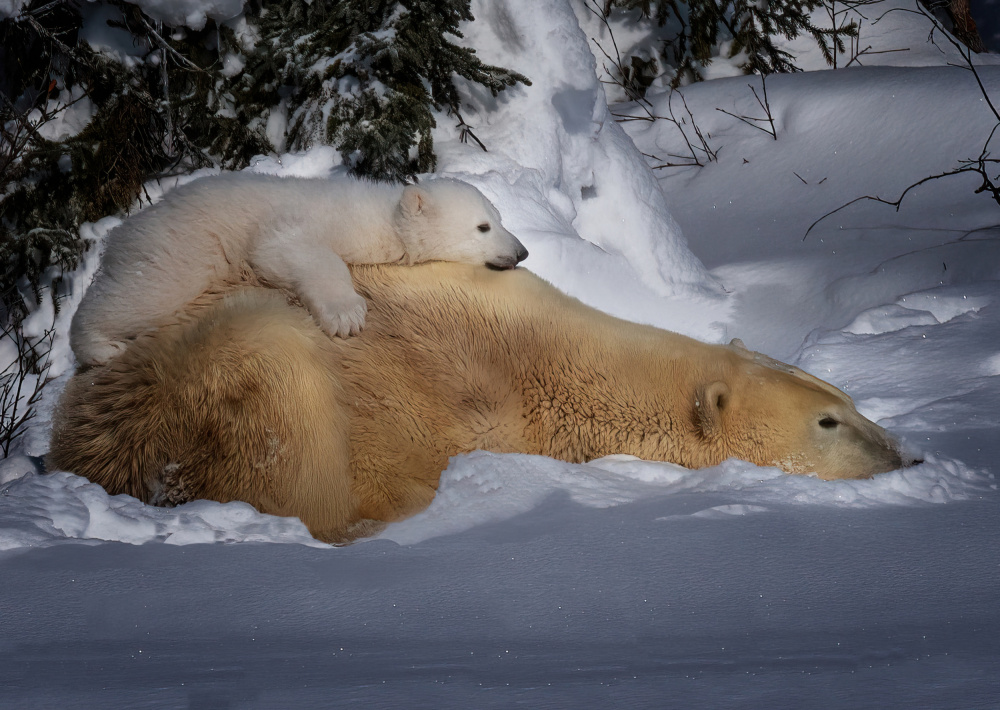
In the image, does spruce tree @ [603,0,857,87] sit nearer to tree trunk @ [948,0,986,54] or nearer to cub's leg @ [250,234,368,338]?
tree trunk @ [948,0,986,54]

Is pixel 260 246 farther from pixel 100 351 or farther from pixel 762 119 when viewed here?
pixel 762 119

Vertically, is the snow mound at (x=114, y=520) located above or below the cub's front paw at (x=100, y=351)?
below

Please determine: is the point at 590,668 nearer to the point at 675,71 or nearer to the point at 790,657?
the point at 790,657

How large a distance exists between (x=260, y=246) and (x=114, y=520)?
2.95ft

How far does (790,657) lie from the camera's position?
1.38 m

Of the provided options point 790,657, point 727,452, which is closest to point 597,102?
point 727,452

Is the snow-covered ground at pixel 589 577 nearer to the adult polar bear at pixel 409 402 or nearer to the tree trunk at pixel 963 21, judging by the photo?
the adult polar bear at pixel 409 402

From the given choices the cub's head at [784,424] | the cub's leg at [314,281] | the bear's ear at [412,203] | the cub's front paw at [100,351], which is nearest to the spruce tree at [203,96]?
the bear's ear at [412,203]

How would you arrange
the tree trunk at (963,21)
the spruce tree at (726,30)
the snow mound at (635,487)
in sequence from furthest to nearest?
the tree trunk at (963,21)
the spruce tree at (726,30)
the snow mound at (635,487)


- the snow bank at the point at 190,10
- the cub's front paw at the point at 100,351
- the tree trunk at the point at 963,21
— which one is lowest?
the cub's front paw at the point at 100,351

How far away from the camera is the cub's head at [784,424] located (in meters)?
2.65

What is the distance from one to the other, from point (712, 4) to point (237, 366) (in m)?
6.22

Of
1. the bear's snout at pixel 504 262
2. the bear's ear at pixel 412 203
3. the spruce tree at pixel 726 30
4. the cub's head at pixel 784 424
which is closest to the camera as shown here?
the cub's head at pixel 784 424

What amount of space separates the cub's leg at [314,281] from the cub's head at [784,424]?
A: 3.67 feet
